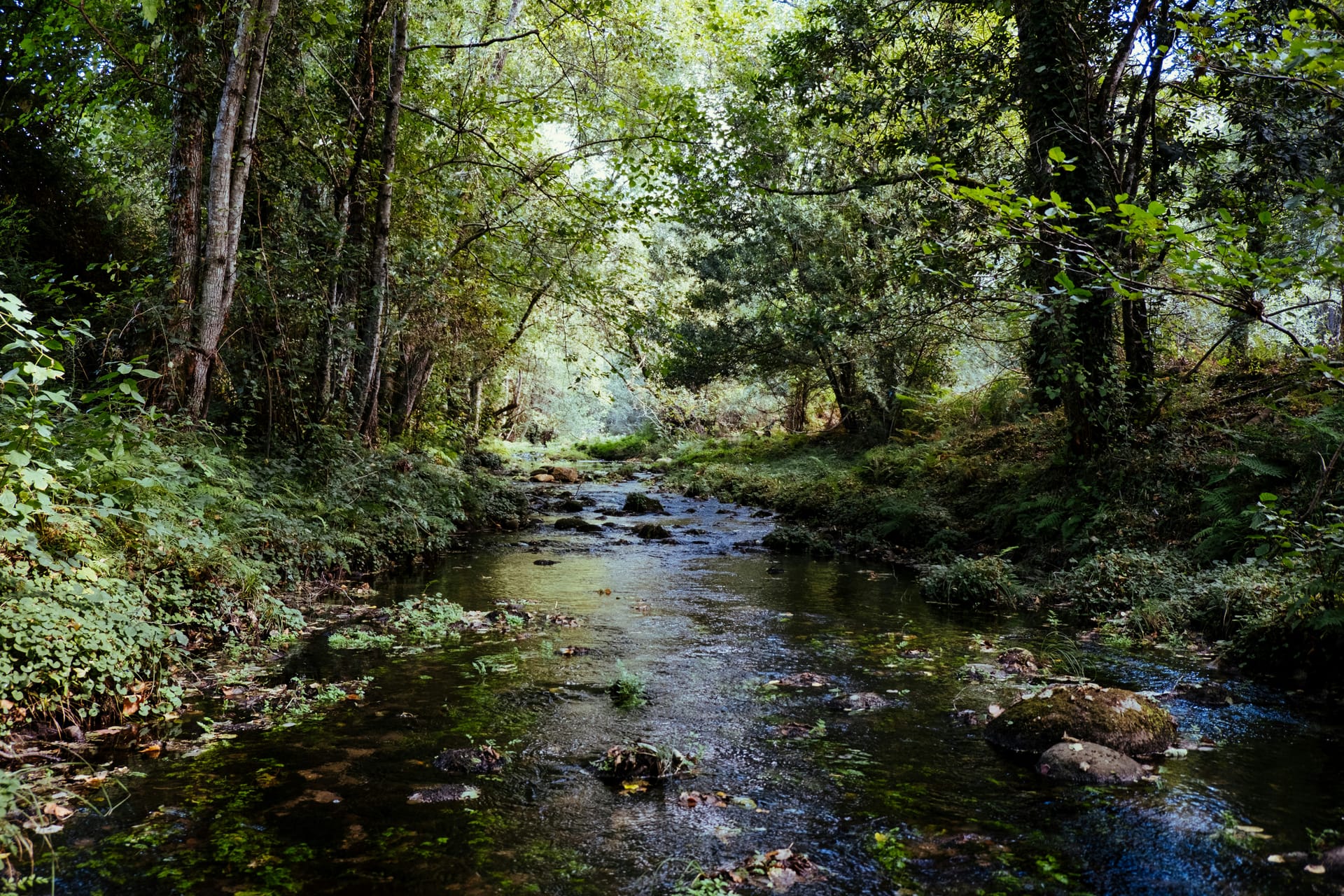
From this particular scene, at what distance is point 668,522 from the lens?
16891mm

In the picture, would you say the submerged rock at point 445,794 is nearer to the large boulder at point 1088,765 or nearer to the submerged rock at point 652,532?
the large boulder at point 1088,765

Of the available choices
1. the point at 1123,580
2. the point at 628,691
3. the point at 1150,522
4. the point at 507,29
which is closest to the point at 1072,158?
the point at 1150,522

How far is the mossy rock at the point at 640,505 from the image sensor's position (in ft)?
61.5

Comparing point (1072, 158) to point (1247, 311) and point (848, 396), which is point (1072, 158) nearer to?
point (1247, 311)

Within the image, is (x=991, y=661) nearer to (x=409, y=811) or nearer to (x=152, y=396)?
(x=409, y=811)

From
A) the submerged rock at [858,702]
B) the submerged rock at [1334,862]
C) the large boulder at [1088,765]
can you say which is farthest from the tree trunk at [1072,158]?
the submerged rock at [1334,862]

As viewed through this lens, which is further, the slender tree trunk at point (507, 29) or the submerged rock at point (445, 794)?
the slender tree trunk at point (507, 29)

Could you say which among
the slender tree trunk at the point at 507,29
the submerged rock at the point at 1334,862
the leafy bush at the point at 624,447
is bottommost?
the submerged rock at the point at 1334,862

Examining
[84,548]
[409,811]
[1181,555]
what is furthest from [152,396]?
[1181,555]

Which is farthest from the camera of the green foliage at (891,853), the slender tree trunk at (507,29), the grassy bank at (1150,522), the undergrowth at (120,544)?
the slender tree trunk at (507,29)

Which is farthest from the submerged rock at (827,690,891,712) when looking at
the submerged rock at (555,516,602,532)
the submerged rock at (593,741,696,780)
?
the submerged rock at (555,516,602,532)

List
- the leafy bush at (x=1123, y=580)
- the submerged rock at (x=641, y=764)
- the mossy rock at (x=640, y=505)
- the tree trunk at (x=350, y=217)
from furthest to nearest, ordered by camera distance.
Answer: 1. the mossy rock at (x=640, y=505)
2. the tree trunk at (x=350, y=217)
3. the leafy bush at (x=1123, y=580)
4. the submerged rock at (x=641, y=764)

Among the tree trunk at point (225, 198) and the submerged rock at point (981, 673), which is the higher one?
the tree trunk at point (225, 198)

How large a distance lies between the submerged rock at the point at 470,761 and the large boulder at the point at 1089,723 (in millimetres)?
3131
